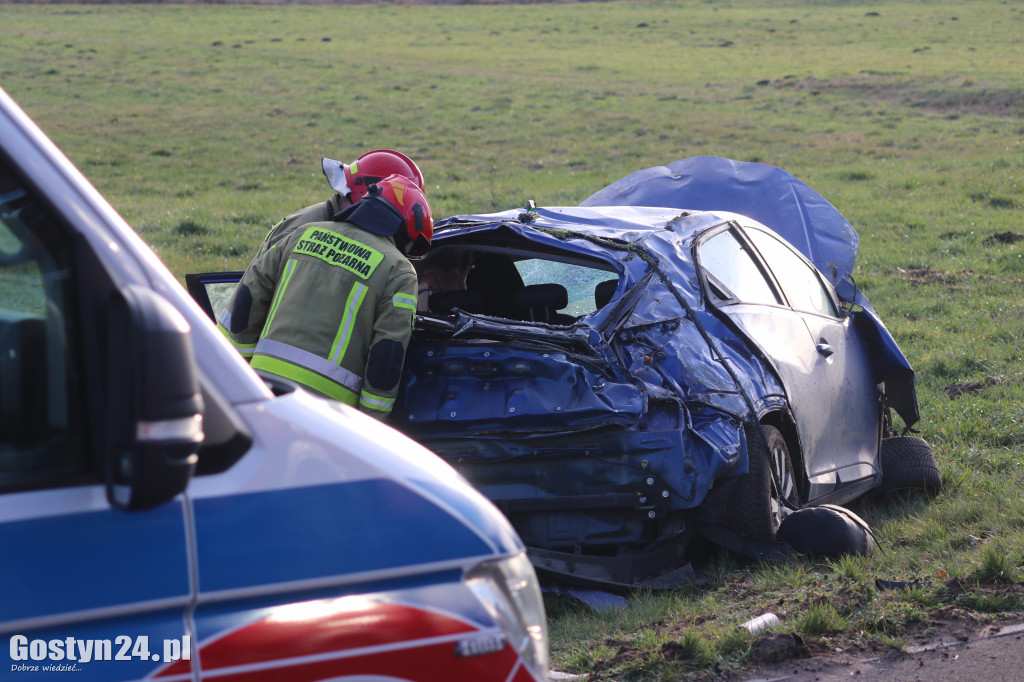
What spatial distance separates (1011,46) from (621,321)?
4030 cm

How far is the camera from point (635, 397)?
443 centimetres

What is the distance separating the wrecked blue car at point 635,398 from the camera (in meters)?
4.46

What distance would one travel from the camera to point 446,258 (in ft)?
19.3

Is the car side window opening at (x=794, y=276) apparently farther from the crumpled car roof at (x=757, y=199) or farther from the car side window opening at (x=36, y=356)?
the car side window opening at (x=36, y=356)

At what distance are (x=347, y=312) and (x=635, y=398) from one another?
1301 mm

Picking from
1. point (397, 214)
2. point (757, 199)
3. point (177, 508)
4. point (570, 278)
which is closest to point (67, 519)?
point (177, 508)

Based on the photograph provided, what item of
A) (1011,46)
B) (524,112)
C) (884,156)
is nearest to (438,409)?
(884,156)

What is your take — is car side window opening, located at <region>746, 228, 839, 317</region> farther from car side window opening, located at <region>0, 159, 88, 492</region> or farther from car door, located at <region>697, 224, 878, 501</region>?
car side window opening, located at <region>0, 159, 88, 492</region>

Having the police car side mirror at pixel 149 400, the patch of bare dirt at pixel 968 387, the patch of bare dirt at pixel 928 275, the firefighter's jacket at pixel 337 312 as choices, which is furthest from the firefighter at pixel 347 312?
the patch of bare dirt at pixel 928 275

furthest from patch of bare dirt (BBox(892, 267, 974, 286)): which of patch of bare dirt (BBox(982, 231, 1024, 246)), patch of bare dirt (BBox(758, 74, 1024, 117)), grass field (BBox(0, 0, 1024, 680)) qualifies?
patch of bare dirt (BBox(758, 74, 1024, 117))

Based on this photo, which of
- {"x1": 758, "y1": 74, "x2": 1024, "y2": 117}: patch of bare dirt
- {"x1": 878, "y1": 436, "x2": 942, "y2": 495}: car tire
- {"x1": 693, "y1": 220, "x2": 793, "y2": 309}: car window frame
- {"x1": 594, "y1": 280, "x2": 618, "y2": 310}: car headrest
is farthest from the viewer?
{"x1": 758, "y1": 74, "x2": 1024, "y2": 117}: patch of bare dirt

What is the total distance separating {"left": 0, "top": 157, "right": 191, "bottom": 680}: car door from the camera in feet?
6.07

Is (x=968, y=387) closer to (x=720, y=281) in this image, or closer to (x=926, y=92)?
(x=720, y=281)

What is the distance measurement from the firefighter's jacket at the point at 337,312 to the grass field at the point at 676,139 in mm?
1366
